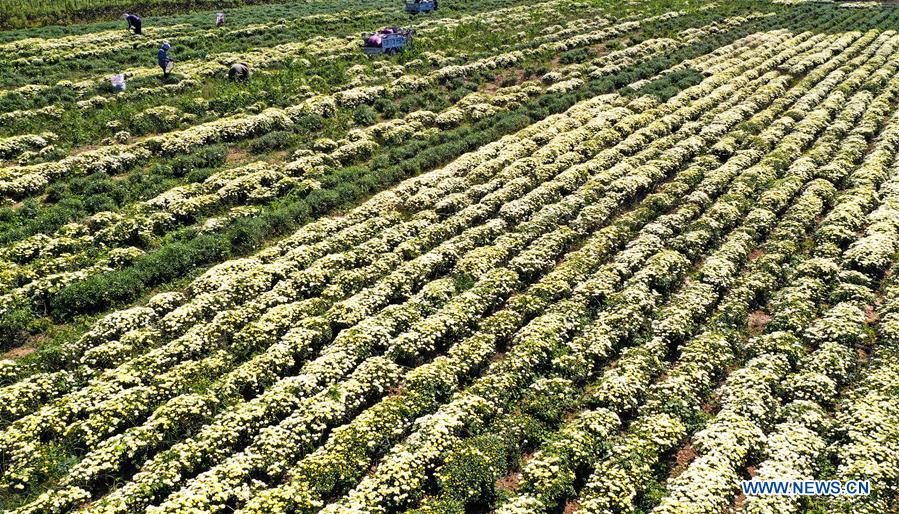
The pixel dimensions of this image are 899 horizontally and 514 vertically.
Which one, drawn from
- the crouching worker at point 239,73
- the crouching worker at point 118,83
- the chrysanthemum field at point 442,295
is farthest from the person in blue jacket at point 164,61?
the crouching worker at point 239,73

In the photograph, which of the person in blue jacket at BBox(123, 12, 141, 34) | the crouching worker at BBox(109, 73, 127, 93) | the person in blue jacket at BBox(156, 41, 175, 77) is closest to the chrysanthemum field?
the person in blue jacket at BBox(156, 41, 175, 77)

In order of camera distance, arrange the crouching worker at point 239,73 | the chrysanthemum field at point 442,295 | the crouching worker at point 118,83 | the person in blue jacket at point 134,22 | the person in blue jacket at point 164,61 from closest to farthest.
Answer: the chrysanthemum field at point 442,295 < the crouching worker at point 118,83 < the person in blue jacket at point 164,61 < the crouching worker at point 239,73 < the person in blue jacket at point 134,22

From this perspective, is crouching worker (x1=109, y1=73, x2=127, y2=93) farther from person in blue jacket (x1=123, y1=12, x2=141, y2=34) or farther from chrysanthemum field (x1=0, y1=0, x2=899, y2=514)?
person in blue jacket (x1=123, y1=12, x2=141, y2=34)

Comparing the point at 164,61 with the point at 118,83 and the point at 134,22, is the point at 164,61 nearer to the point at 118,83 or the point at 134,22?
the point at 118,83

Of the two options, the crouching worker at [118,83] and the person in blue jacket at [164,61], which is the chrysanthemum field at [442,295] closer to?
the person in blue jacket at [164,61]

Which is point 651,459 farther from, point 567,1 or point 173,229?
point 567,1

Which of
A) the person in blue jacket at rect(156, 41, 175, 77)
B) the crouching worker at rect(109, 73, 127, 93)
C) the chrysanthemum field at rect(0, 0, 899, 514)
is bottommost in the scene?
the chrysanthemum field at rect(0, 0, 899, 514)

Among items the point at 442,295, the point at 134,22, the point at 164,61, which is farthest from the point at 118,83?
the point at 442,295

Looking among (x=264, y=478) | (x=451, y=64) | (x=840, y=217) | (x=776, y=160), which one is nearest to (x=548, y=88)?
(x=451, y=64)
